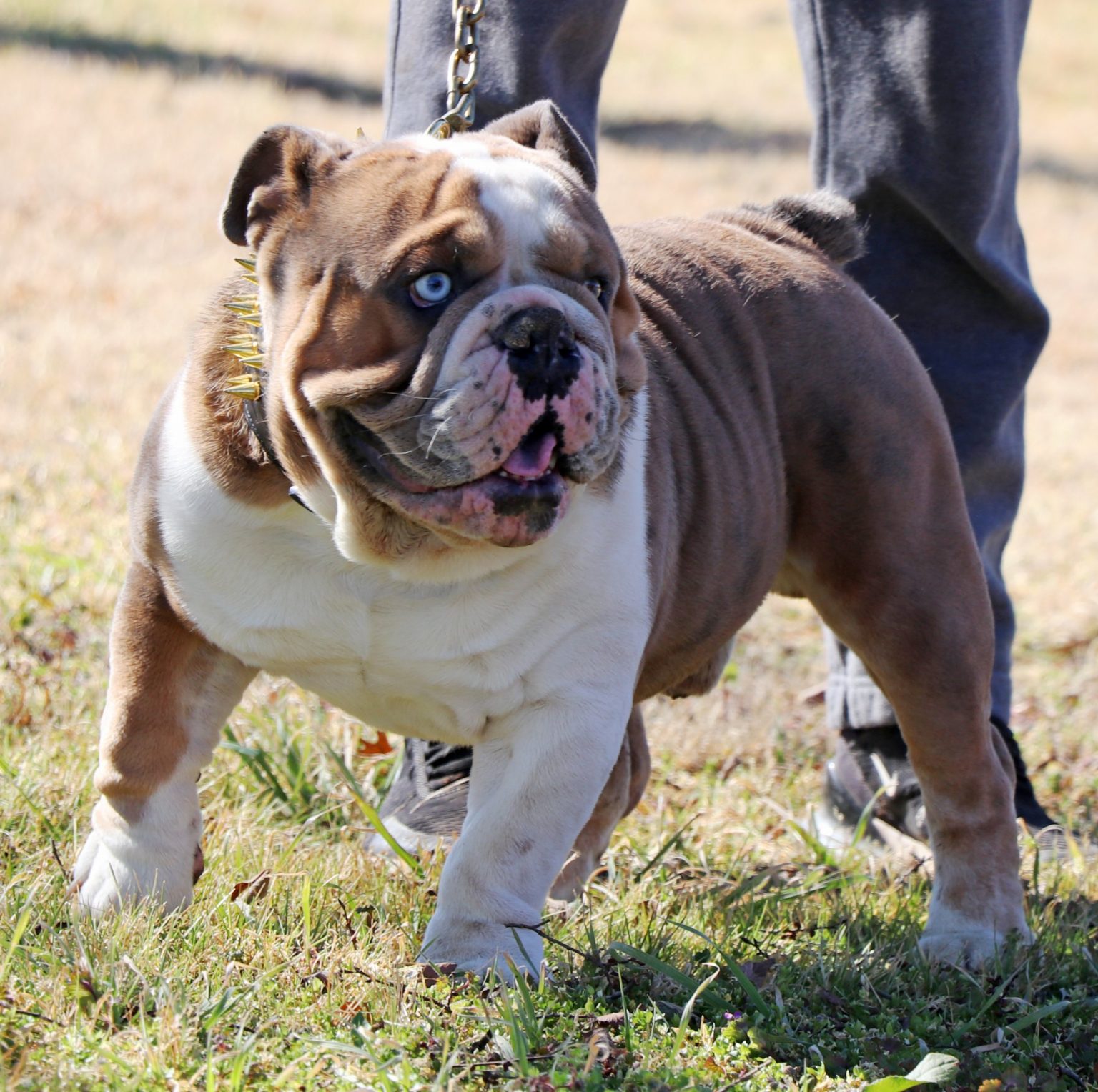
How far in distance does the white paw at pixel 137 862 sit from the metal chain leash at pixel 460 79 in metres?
1.27

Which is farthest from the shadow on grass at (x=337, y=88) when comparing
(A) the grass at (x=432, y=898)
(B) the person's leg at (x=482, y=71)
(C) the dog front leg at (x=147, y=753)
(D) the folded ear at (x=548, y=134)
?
(C) the dog front leg at (x=147, y=753)

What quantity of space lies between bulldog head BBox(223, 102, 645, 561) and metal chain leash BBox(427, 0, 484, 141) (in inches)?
12.2

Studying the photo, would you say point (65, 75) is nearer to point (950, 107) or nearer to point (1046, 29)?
point (950, 107)

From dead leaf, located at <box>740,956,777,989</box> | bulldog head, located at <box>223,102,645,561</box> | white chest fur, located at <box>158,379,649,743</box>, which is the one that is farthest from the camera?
dead leaf, located at <box>740,956,777,989</box>

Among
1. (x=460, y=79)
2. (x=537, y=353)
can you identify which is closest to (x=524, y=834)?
(x=537, y=353)

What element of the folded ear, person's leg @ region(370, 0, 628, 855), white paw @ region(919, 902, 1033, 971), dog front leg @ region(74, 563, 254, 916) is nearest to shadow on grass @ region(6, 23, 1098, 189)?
person's leg @ region(370, 0, 628, 855)

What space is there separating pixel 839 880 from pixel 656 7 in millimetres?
25348

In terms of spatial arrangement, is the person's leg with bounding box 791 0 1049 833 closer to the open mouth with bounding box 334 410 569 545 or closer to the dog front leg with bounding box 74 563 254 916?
the open mouth with bounding box 334 410 569 545

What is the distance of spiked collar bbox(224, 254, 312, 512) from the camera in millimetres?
2363

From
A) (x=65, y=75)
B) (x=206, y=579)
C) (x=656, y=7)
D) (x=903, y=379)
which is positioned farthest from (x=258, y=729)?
(x=656, y=7)

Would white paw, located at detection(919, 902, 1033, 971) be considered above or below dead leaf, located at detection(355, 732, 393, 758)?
above

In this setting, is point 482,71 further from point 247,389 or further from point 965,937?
point 965,937

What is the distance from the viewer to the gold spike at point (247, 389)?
236 cm

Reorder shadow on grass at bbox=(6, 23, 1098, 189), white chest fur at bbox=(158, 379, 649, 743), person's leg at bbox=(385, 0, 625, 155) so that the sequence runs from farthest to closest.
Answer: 1. shadow on grass at bbox=(6, 23, 1098, 189)
2. person's leg at bbox=(385, 0, 625, 155)
3. white chest fur at bbox=(158, 379, 649, 743)
